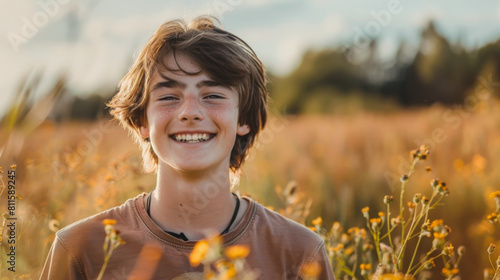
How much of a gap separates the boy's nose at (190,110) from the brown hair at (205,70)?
12cm

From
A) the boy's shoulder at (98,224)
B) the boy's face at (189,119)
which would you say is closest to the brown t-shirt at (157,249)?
the boy's shoulder at (98,224)

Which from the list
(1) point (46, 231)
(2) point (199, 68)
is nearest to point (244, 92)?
(2) point (199, 68)

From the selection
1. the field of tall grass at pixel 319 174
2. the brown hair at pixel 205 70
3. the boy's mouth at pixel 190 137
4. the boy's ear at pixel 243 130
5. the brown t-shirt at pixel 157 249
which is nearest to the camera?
the brown t-shirt at pixel 157 249

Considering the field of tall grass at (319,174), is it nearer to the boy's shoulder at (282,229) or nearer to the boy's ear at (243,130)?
the boy's ear at (243,130)

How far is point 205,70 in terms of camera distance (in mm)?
2225

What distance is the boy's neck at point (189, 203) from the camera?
2172 millimetres

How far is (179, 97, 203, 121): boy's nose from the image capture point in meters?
2.12

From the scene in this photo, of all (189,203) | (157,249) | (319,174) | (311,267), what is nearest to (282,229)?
(311,267)

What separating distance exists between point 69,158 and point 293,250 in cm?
174

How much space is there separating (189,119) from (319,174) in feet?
8.79

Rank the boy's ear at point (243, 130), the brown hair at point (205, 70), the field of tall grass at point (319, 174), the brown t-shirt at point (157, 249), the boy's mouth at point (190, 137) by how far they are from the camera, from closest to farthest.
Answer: the brown t-shirt at point (157, 249) → the boy's mouth at point (190, 137) → the brown hair at point (205, 70) → the boy's ear at point (243, 130) → the field of tall grass at point (319, 174)

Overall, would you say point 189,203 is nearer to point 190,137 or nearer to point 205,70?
point 190,137

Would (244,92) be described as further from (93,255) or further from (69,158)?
(69,158)

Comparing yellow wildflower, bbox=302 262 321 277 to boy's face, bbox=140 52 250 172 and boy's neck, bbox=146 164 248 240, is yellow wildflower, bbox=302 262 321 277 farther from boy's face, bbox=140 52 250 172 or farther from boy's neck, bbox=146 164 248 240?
boy's face, bbox=140 52 250 172
